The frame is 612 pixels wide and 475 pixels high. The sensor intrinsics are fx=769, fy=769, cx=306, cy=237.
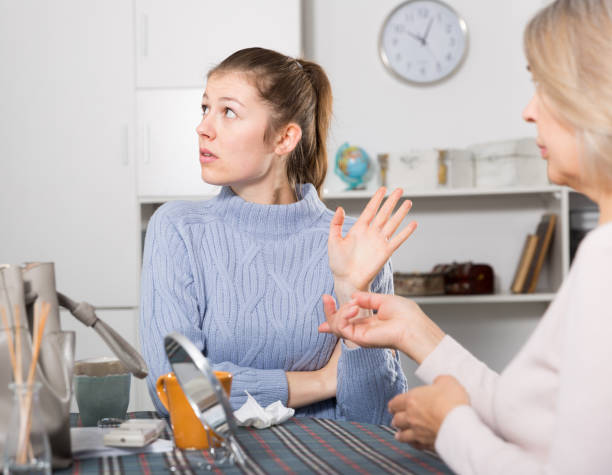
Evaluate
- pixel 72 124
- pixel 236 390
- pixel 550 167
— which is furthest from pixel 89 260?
pixel 550 167

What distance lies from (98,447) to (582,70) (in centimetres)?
74

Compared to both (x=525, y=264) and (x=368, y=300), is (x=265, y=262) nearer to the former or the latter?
(x=368, y=300)

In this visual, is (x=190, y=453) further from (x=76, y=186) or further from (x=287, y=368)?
(x=76, y=186)

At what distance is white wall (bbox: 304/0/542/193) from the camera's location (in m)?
3.32

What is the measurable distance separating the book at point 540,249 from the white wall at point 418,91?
0.43 metres

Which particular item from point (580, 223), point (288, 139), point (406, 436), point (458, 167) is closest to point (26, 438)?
point (406, 436)

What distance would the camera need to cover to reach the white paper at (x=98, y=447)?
3.18ft

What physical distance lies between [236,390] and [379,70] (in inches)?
87.6

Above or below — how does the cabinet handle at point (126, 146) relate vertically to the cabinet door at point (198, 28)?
below

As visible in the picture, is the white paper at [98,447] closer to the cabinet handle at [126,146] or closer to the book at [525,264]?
the cabinet handle at [126,146]

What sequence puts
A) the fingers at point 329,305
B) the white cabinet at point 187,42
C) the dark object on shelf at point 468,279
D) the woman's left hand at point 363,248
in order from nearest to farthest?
the fingers at point 329,305 → the woman's left hand at point 363,248 → the white cabinet at point 187,42 → the dark object on shelf at point 468,279

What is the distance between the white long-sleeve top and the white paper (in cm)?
38

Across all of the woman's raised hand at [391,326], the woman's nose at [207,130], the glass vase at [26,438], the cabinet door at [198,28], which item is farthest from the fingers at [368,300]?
the cabinet door at [198,28]

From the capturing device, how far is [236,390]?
4.60ft
